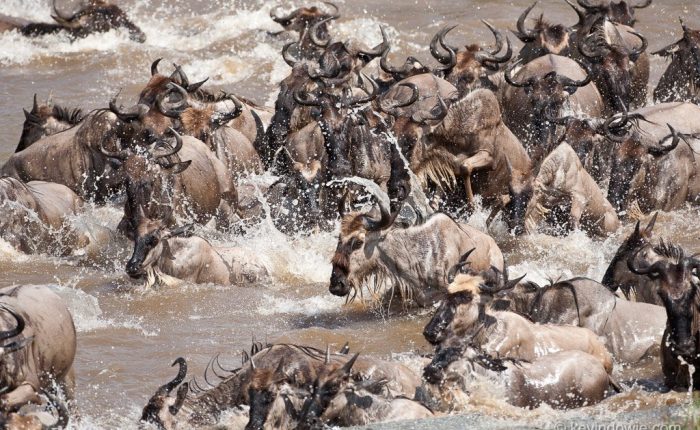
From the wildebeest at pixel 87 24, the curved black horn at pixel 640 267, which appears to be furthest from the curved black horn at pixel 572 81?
the wildebeest at pixel 87 24

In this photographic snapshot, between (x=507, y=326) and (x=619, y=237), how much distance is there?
4651mm

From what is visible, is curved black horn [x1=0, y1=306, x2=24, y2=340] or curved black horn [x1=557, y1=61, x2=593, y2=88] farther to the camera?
curved black horn [x1=557, y1=61, x2=593, y2=88]

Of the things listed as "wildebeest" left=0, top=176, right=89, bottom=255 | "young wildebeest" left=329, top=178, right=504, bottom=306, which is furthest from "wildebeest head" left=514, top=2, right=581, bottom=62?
"young wildebeest" left=329, top=178, right=504, bottom=306

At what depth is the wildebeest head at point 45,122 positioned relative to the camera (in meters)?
14.3

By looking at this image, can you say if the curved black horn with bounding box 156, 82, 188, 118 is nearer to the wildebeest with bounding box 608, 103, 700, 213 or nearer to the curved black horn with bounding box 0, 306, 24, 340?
the wildebeest with bounding box 608, 103, 700, 213

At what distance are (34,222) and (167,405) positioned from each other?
5208 mm

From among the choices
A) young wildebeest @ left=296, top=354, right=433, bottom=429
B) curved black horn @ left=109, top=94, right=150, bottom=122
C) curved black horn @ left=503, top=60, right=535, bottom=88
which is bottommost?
young wildebeest @ left=296, top=354, right=433, bottom=429

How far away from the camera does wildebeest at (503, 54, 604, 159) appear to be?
1416 centimetres

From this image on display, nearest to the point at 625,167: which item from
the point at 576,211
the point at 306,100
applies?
the point at 576,211

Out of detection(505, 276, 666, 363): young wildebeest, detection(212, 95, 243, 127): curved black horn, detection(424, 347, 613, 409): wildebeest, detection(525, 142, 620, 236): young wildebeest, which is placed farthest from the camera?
detection(212, 95, 243, 127): curved black horn

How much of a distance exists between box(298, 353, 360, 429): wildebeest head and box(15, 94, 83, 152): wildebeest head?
7.75 metres

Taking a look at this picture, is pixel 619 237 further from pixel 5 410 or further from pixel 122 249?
pixel 5 410

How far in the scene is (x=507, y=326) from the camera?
26.9ft

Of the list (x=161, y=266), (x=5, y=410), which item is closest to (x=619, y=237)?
(x=161, y=266)
